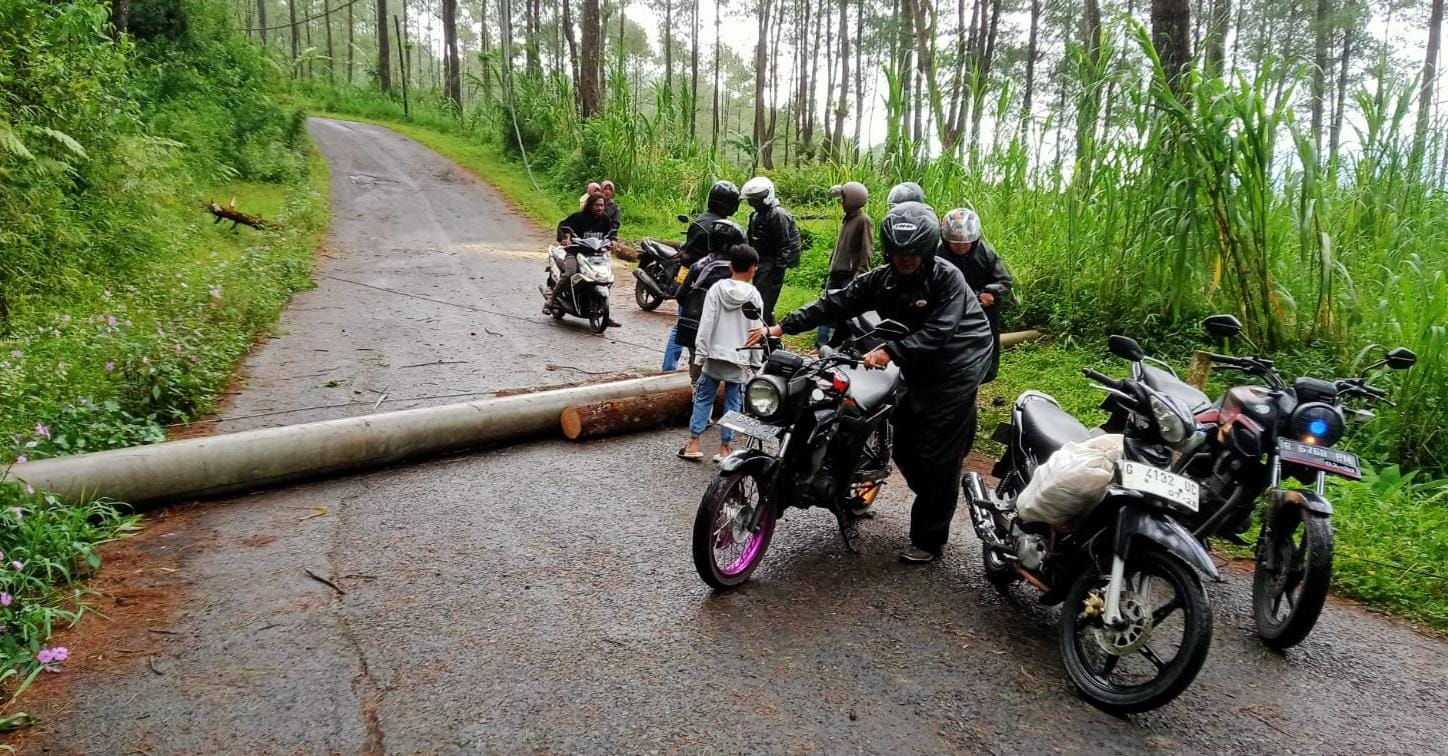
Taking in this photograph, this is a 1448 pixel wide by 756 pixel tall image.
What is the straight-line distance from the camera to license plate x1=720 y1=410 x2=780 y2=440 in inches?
147

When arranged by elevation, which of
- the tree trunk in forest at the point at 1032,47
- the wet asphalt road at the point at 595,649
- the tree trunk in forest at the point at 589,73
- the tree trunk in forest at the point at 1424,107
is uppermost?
the tree trunk in forest at the point at 1032,47

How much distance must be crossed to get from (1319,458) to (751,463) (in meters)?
2.26

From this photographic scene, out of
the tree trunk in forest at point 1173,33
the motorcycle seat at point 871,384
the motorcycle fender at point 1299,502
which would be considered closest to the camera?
the motorcycle fender at point 1299,502

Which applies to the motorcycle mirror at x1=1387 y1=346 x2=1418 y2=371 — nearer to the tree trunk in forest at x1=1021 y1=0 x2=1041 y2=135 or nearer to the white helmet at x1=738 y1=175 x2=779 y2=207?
the white helmet at x1=738 y1=175 x2=779 y2=207

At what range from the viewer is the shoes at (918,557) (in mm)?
4250

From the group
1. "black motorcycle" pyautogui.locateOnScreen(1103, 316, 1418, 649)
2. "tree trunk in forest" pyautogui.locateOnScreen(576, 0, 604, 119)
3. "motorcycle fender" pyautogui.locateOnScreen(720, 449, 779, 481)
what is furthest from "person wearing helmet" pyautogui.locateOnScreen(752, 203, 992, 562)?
"tree trunk in forest" pyautogui.locateOnScreen(576, 0, 604, 119)

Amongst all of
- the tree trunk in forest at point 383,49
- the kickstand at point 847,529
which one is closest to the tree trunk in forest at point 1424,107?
the kickstand at point 847,529

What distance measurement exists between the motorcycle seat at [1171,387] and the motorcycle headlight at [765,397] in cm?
182

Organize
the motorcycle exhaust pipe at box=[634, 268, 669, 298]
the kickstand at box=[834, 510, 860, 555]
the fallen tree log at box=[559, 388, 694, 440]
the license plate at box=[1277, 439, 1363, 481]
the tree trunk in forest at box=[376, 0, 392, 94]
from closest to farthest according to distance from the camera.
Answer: the license plate at box=[1277, 439, 1363, 481] → the kickstand at box=[834, 510, 860, 555] → the fallen tree log at box=[559, 388, 694, 440] → the motorcycle exhaust pipe at box=[634, 268, 669, 298] → the tree trunk in forest at box=[376, 0, 392, 94]

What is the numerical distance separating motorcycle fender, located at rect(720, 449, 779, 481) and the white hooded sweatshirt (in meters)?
1.45

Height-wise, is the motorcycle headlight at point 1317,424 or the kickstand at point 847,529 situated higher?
the motorcycle headlight at point 1317,424

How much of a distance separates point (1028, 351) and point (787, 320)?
4.62m

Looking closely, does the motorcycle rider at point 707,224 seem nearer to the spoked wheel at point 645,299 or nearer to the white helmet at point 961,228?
the white helmet at point 961,228

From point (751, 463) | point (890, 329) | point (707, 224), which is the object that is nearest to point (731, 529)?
point (751, 463)
